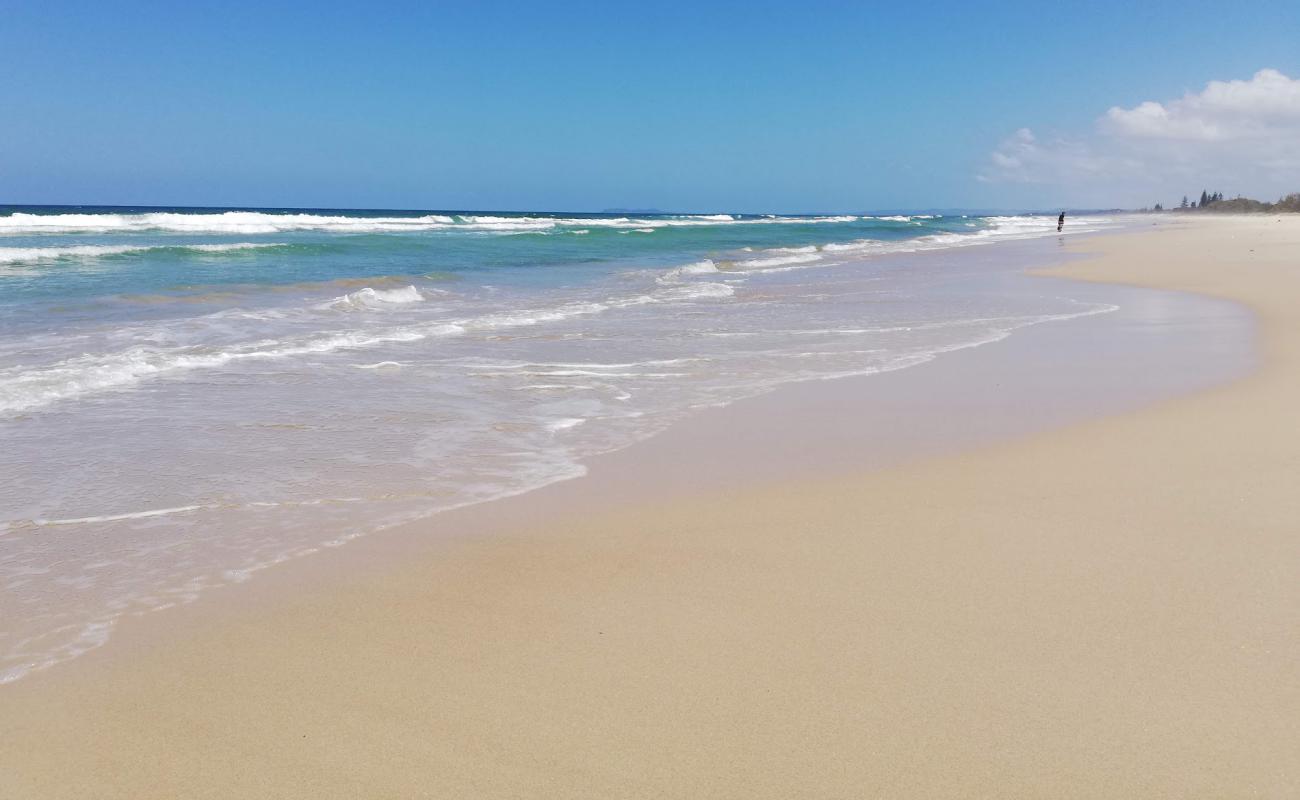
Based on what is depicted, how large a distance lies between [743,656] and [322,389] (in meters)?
5.11

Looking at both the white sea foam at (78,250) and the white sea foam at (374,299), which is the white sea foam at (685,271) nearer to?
the white sea foam at (374,299)

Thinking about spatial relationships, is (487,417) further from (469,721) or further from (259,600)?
(469,721)

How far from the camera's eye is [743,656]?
2805 mm

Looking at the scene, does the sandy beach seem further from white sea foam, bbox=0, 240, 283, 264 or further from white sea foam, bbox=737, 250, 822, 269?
white sea foam, bbox=0, 240, 283, 264

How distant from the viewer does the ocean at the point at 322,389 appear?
3.79 meters

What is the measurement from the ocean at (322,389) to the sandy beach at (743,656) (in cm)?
52

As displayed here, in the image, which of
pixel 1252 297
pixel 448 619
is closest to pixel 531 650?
pixel 448 619

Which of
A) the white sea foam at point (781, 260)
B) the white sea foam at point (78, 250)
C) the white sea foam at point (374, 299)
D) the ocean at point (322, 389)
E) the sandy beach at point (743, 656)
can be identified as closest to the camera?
the sandy beach at point (743, 656)

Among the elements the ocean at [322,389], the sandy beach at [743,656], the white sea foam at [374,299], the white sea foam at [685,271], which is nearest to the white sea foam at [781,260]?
the white sea foam at [685,271]

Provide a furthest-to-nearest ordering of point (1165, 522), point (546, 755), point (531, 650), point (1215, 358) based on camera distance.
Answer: point (1215, 358), point (1165, 522), point (531, 650), point (546, 755)

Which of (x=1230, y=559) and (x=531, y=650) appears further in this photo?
(x=1230, y=559)

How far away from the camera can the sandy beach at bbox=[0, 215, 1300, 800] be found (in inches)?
89.8

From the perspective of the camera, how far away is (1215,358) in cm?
799

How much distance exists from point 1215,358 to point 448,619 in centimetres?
783
